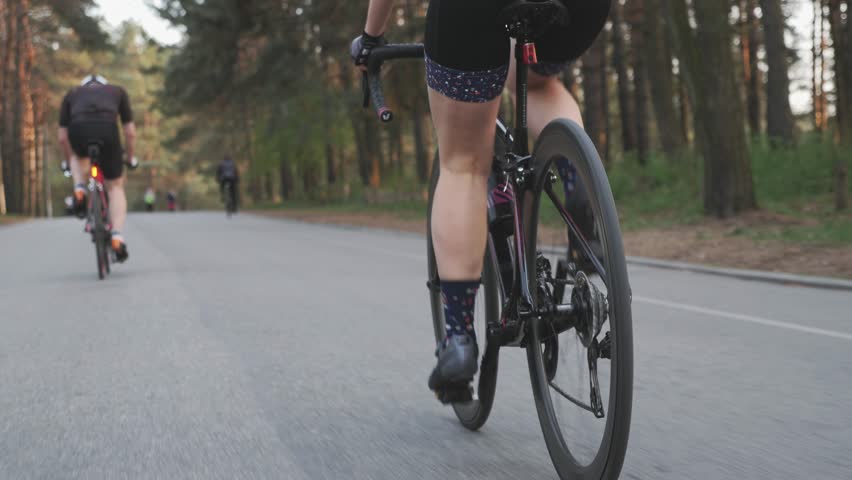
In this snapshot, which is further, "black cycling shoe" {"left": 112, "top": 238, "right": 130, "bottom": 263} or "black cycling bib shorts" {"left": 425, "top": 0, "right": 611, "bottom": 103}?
"black cycling shoe" {"left": 112, "top": 238, "right": 130, "bottom": 263}

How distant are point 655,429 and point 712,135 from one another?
10897mm

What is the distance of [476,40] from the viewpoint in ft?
8.85

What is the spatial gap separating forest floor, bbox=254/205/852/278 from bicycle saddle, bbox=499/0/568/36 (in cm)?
671

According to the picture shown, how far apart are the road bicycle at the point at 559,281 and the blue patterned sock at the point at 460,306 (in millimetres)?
117

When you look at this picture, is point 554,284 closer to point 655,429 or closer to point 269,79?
point 655,429

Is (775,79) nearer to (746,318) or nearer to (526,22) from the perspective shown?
(746,318)

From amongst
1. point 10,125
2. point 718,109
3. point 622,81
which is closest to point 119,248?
point 718,109

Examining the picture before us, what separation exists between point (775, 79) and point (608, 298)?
2236 centimetres

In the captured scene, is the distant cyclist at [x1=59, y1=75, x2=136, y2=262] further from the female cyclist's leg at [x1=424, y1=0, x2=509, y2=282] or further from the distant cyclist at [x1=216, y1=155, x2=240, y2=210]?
the distant cyclist at [x1=216, y1=155, x2=240, y2=210]

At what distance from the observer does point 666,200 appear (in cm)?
1733

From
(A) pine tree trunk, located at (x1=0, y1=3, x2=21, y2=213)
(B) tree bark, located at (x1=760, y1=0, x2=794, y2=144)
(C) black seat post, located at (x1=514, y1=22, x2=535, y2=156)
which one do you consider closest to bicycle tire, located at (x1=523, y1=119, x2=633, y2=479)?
(C) black seat post, located at (x1=514, y1=22, x2=535, y2=156)

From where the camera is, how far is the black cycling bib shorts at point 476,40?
8.76ft

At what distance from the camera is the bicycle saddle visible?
2.61 metres

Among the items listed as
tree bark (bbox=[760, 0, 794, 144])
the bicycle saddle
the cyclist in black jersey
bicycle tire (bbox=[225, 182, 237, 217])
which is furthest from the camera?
bicycle tire (bbox=[225, 182, 237, 217])
